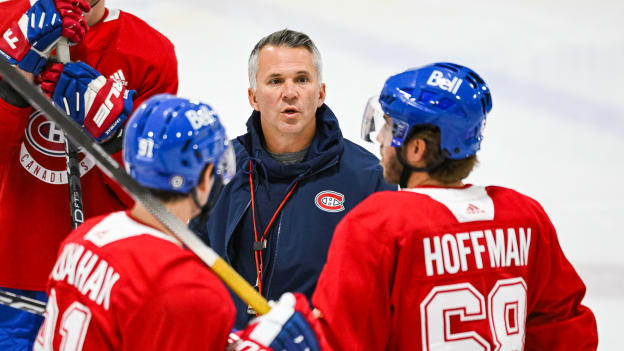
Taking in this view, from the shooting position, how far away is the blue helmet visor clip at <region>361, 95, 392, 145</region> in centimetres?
166

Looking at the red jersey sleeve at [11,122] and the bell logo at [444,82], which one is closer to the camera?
the bell logo at [444,82]

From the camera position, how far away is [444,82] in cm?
160

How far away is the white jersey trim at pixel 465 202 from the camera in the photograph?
1.56 m

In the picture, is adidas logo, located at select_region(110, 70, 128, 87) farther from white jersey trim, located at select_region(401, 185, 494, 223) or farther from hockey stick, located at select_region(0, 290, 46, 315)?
white jersey trim, located at select_region(401, 185, 494, 223)

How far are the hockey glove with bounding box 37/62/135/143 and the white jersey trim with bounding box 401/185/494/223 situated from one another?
78 cm

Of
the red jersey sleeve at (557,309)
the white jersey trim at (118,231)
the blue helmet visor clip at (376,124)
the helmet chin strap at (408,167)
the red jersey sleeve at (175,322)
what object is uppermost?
the blue helmet visor clip at (376,124)

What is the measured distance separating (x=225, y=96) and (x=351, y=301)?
104 inches

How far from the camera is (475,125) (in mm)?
1612

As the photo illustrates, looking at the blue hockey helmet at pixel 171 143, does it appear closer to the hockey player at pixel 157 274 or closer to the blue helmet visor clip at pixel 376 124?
the hockey player at pixel 157 274

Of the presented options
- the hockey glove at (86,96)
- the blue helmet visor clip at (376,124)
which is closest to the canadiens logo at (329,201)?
the blue helmet visor clip at (376,124)

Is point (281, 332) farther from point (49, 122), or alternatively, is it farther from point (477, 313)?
point (49, 122)

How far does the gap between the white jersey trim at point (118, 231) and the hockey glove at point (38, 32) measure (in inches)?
27.1

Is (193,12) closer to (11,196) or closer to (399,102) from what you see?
(11,196)

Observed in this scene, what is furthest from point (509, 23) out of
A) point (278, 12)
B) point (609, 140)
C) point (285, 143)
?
point (285, 143)
